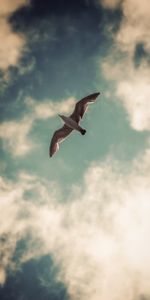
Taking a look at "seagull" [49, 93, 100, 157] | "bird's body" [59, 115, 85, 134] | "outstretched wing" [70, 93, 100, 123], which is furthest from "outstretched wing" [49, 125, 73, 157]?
"outstretched wing" [70, 93, 100, 123]

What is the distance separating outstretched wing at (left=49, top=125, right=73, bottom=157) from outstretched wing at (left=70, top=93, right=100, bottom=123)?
1422 mm

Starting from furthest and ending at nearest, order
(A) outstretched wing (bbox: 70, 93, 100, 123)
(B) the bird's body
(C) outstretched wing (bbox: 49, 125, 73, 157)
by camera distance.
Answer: (C) outstretched wing (bbox: 49, 125, 73, 157) → (B) the bird's body → (A) outstretched wing (bbox: 70, 93, 100, 123)

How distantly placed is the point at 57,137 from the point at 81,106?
326 cm

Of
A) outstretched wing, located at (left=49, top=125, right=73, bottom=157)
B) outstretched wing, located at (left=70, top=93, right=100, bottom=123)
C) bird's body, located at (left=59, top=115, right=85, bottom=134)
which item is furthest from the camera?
outstretched wing, located at (left=49, top=125, right=73, bottom=157)

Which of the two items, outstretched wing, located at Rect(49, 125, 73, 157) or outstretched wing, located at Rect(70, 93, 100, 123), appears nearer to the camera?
outstretched wing, located at Rect(70, 93, 100, 123)

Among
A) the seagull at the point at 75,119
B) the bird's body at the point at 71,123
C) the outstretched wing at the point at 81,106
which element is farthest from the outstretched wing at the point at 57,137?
the outstretched wing at the point at 81,106

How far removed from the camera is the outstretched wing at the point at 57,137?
79.4 feet

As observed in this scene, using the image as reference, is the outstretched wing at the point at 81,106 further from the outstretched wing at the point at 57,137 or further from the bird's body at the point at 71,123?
the outstretched wing at the point at 57,137

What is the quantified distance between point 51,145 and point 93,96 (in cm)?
513

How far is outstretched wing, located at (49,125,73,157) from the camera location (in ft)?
79.4

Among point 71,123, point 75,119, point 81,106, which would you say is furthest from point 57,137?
point 81,106

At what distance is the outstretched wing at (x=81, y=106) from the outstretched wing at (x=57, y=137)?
1.42 meters

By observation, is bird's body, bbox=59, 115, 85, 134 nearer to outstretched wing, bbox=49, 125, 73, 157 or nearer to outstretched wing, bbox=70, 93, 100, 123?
outstretched wing, bbox=70, 93, 100, 123

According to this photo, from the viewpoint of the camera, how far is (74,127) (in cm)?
2342
